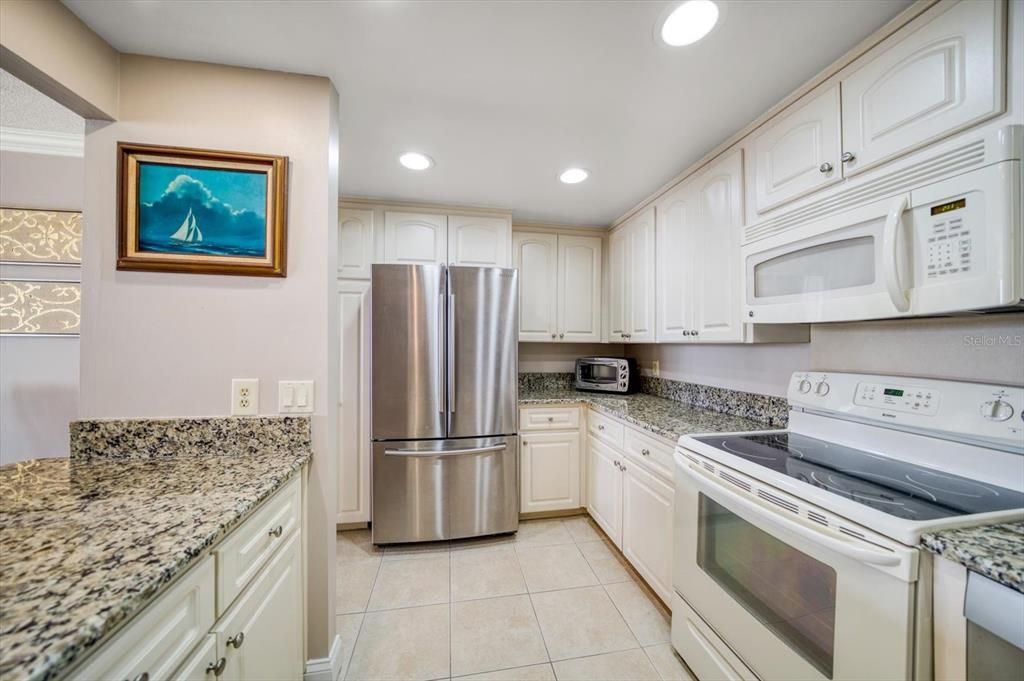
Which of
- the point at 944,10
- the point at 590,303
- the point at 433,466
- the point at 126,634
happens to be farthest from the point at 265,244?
the point at 590,303

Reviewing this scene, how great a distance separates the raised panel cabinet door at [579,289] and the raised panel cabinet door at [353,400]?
1462 millimetres

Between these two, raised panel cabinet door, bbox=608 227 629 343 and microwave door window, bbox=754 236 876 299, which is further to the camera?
raised panel cabinet door, bbox=608 227 629 343

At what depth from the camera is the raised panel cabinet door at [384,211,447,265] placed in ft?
8.43

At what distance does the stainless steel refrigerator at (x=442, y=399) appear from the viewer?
2.21 meters

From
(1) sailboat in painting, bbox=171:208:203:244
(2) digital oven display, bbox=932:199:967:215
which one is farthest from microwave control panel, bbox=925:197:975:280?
(1) sailboat in painting, bbox=171:208:203:244

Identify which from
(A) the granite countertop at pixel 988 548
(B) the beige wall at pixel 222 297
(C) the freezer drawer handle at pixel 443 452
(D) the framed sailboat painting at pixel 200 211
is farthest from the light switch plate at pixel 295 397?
(A) the granite countertop at pixel 988 548

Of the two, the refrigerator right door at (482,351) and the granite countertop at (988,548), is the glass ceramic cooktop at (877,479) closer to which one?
the granite countertop at (988,548)

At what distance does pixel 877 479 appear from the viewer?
104cm

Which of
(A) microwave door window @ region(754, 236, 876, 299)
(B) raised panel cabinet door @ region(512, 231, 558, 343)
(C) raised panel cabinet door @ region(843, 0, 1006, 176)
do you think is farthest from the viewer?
(B) raised panel cabinet door @ region(512, 231, 558, 343)

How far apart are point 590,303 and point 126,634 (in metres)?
2.90

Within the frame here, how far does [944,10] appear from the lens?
97 centimetres

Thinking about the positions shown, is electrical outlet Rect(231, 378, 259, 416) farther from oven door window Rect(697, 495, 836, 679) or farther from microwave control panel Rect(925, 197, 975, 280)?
microwave control panel Rect(925, 197, 975, 280)

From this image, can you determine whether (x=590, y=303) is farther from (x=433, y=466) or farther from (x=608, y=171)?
(x=433, y=466)

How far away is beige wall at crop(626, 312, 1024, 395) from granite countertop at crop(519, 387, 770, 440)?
25 cm
